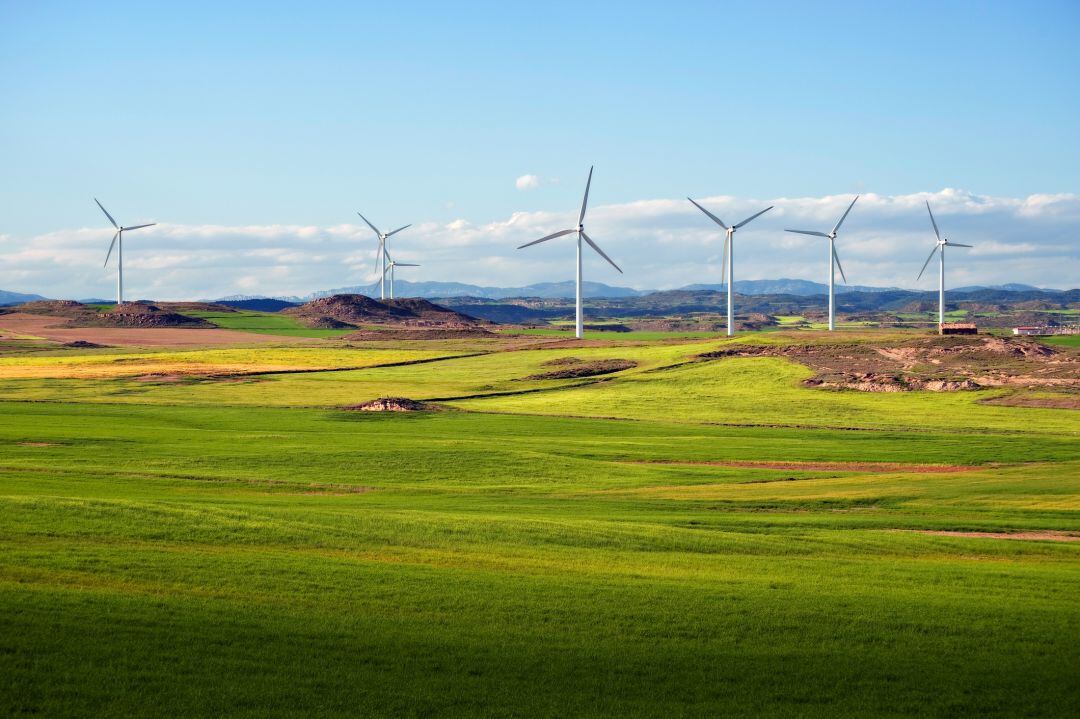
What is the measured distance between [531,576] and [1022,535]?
17083mm

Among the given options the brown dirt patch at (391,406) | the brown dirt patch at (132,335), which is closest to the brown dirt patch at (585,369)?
the brown dirt patch at (391,406)

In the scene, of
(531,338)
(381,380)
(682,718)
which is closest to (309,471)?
(682,718)

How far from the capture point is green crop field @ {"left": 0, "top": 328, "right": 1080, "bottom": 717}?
16.9m

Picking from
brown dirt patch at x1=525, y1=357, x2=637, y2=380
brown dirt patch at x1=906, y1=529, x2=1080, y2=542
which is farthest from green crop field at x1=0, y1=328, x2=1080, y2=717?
brown dirt patch at x1=525, y1=357, x2=637, y2=380

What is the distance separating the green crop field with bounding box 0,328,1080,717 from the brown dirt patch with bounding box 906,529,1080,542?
172 millimetres

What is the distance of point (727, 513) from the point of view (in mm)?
35969

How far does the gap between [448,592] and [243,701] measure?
6.58 meters

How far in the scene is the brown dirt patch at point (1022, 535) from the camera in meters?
31.4

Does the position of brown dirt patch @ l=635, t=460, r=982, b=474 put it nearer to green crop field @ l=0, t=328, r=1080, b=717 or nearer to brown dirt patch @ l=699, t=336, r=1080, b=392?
green crop field @ l=0, t=328, r=1080, b=717

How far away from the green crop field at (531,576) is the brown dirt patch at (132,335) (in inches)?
4244

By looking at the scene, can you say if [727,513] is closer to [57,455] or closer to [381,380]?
[57,455]

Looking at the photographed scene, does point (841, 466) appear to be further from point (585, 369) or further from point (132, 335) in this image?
point (132, 335)

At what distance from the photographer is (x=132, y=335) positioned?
174 m

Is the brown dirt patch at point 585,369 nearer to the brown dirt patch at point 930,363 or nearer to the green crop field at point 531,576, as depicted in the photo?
the brown dirt patch at point 930,363
